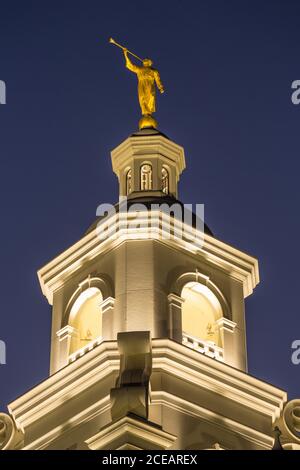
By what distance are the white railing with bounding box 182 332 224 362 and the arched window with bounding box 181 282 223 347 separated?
0.25 m

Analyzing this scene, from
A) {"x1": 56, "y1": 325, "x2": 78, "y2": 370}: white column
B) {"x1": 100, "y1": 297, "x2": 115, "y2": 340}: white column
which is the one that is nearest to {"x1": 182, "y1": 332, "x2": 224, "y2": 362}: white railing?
{"x1": 100, "y1": 297, "x2": 115, "y2": 340}: white column

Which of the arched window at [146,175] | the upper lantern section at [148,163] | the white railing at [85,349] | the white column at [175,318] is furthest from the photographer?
the arched window at [146,175]

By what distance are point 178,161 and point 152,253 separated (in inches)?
211

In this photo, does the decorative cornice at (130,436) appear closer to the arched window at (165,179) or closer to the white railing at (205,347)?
the white railing at (205,347)

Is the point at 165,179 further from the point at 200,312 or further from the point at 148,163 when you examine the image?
the point at 200,312

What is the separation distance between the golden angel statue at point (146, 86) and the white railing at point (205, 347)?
28.7 feet

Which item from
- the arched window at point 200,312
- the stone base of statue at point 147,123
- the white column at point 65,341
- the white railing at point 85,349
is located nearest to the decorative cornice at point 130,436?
the white railing at point 85,349

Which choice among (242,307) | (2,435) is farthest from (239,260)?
(2,435)

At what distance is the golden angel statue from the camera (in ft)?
187

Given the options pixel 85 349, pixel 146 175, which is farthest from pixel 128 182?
pixel 85 349

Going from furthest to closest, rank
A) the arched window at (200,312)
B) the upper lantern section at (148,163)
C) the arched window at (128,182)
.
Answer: the arched window at (128,182)
the upper lantern section at (148,163)
the arched window at (200,312)

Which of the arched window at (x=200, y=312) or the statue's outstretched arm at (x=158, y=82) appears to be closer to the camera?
the arched window at (x=200, y=312)

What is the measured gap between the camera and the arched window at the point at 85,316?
171 ft

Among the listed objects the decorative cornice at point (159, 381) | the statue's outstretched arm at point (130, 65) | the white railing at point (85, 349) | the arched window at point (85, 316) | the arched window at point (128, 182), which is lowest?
the decorative cornice at point (159, 381)
